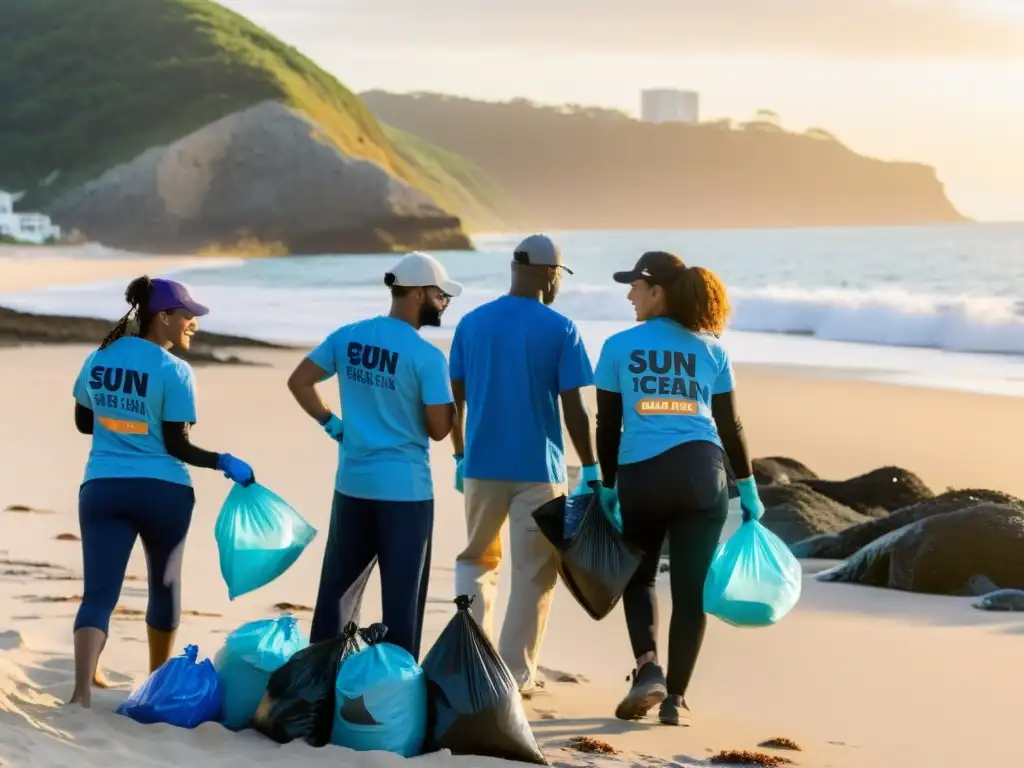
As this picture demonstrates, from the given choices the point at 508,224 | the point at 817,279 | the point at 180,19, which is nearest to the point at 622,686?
the point at 817,279

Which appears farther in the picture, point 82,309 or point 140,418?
point 82,309

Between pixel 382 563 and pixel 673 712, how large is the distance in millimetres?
1169

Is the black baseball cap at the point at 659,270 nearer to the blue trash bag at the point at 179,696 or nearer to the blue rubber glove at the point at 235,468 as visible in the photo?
the blue rubber glove at the point at 235,468

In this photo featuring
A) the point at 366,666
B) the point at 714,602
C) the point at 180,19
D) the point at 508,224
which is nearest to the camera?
the point at 366,666

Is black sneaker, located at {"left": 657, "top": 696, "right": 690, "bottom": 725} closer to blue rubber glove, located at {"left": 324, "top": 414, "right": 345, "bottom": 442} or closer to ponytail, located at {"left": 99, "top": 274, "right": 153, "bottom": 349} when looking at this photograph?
blue rubber glove, located at {"left": 324, "top": 414, "right": 345, "bottom": 442}

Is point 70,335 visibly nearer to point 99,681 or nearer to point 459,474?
point 459,474

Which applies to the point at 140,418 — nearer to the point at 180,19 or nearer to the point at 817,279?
the point at 817,279

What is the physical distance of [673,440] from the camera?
5.15 meters

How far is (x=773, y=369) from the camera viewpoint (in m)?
19.9

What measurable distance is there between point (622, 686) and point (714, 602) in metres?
1.02

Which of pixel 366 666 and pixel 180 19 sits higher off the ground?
pixel 180 19

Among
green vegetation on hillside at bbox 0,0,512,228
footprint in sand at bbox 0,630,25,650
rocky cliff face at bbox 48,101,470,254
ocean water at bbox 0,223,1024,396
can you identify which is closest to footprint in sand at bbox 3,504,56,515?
footprint in sand at bbox 0,630,25,650

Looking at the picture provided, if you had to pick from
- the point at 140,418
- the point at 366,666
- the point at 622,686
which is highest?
the point at 140,418

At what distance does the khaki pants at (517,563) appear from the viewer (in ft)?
18.1
